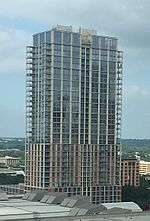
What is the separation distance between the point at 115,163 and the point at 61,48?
1761 cm

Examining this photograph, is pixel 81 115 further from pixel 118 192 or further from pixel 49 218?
pixel 49 218

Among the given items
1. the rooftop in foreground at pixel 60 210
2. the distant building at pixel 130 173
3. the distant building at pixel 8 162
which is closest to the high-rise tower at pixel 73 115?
the distant building at pixel 130 173

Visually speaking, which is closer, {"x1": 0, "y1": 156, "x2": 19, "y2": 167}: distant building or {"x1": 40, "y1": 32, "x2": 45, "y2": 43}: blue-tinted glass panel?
{"x1": 40, "y1": 32, "x2": 45, "y2": 43}: blue-tinted glass panel

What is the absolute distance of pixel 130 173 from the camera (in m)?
100

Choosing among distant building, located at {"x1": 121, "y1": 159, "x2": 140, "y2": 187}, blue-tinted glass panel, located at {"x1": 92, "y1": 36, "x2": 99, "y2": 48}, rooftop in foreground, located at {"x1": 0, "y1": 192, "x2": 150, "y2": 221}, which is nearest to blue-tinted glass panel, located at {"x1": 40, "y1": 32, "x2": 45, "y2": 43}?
blue-tinted glass panel, located at {"x1": 92, "y1": 36, "x2": 99, "y2": 48}

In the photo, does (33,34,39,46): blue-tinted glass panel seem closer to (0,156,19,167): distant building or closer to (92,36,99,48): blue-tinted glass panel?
(92,36,99,48): blue-tinted glass panel

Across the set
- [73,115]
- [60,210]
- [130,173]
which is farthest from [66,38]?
[60,210]

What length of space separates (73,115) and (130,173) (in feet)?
75.9

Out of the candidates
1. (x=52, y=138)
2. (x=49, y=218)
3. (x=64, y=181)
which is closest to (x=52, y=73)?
(x=52, y=138)

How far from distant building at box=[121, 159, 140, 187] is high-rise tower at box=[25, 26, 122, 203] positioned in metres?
14.9

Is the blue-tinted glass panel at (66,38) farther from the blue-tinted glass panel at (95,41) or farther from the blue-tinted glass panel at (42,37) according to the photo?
the blue-tinted glass panel at (95,41)

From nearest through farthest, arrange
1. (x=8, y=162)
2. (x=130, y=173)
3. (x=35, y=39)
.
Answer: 1. (x=35, y=39)
2. (x=130, y=173)
3. (x=8, y=162)

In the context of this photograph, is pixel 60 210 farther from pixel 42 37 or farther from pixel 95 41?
pixel 95 41

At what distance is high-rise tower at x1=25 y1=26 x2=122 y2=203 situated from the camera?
7981cm
